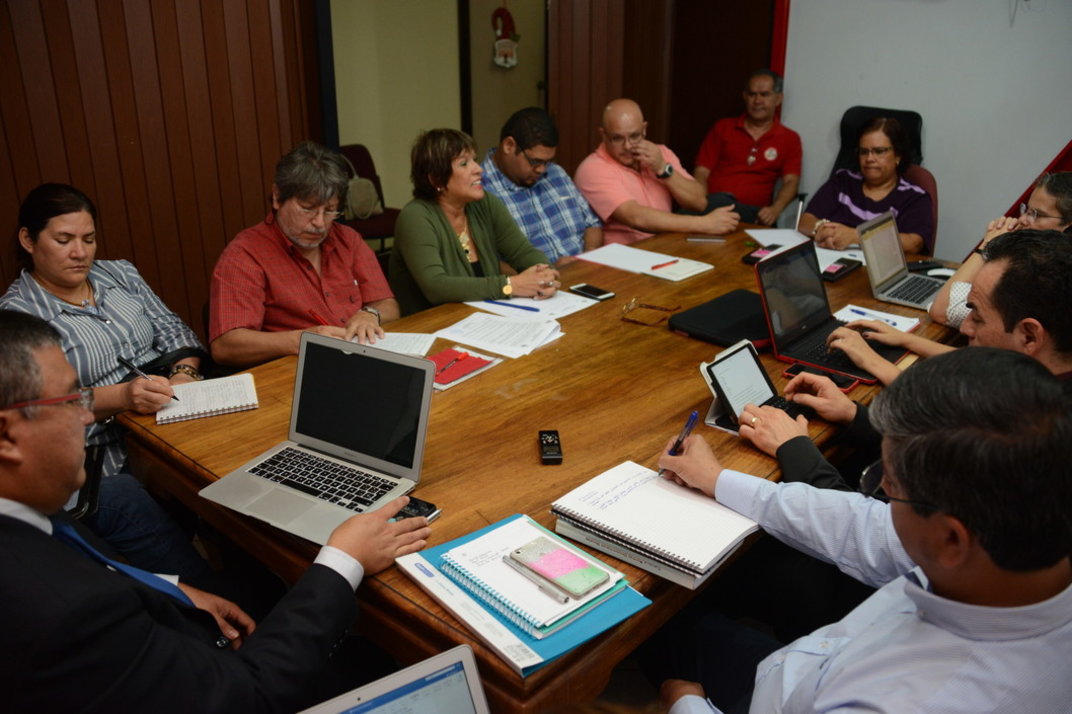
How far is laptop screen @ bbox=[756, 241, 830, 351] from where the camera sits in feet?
7.06

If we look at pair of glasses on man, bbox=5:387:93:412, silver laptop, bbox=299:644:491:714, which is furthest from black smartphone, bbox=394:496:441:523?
pair of glasses on man, bbox=5:387:93:412

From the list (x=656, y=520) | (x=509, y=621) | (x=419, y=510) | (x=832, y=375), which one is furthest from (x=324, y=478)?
(x=832, y=375)

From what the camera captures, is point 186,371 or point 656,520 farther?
point 186,371

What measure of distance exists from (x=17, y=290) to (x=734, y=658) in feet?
6.64

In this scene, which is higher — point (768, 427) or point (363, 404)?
point (363, 404)

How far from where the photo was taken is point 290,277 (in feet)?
8.05

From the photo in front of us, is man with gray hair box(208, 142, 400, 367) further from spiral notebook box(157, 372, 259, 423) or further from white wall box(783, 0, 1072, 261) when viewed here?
white wall box(783, 0, 1072, 261)

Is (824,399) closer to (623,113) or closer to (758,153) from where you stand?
(623,113)

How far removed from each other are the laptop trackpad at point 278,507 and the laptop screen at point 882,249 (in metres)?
2.07

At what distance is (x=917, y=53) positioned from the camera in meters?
4.45

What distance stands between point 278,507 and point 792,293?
1547 millimetres

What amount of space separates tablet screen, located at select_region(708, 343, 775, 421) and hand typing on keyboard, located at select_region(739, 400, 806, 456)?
4 centimetres

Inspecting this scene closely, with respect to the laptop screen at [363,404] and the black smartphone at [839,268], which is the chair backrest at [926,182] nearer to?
the black smartphone at [839,268]

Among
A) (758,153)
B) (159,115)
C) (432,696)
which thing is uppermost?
(159,115)
